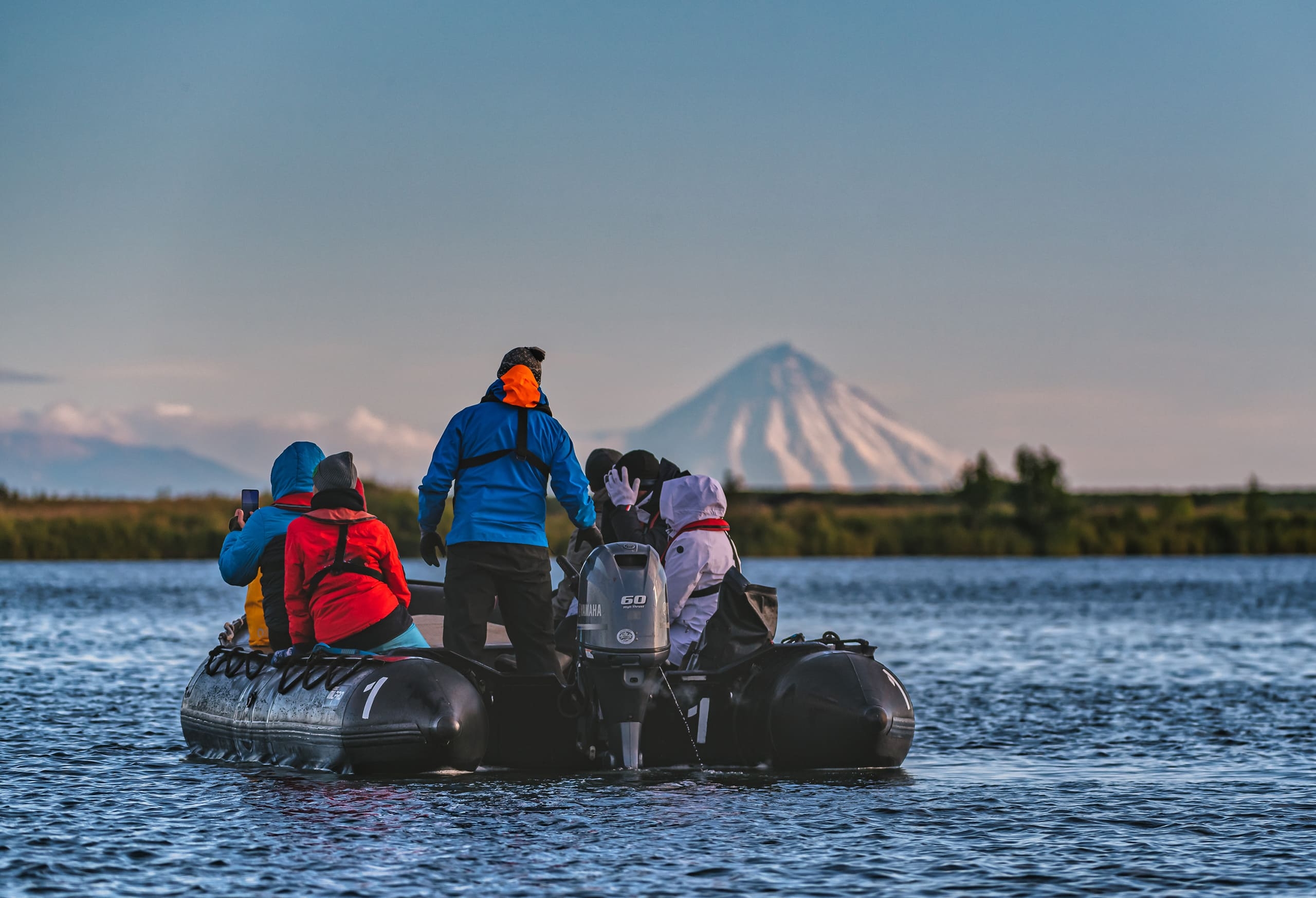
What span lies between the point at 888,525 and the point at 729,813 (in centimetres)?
5459

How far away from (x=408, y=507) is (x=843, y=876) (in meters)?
45.5

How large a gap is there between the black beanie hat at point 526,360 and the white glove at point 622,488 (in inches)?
32.1

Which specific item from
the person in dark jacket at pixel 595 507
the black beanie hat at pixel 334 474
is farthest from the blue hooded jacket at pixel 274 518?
the person in dark jacket at pixel 595 507

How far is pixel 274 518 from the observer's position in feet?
37.1

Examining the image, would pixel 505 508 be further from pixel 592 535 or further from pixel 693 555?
pixel 693 555

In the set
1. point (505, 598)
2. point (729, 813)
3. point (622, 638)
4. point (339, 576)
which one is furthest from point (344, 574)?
point (729, 813)

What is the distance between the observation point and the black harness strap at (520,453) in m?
10.7

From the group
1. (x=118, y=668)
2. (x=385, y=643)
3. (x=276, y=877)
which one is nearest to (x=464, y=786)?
(x=385, y=643)

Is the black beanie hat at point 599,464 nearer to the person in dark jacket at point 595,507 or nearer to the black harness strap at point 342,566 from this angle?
the person in dark jacket at point 595,507

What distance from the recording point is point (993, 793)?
37.1 ft

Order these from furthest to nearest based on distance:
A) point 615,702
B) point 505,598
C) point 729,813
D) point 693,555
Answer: point 693,555 → point 505,598 → point 615,702 → point 729,813

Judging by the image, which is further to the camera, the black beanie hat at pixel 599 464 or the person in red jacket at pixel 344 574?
the black beanie hat at pixel 599 464

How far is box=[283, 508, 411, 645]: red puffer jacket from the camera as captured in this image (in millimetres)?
10750

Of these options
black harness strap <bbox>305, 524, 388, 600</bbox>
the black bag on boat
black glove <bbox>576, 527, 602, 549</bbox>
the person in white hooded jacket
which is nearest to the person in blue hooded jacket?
black harness strap <bbox>305, 524, 388, 600</bbox>
